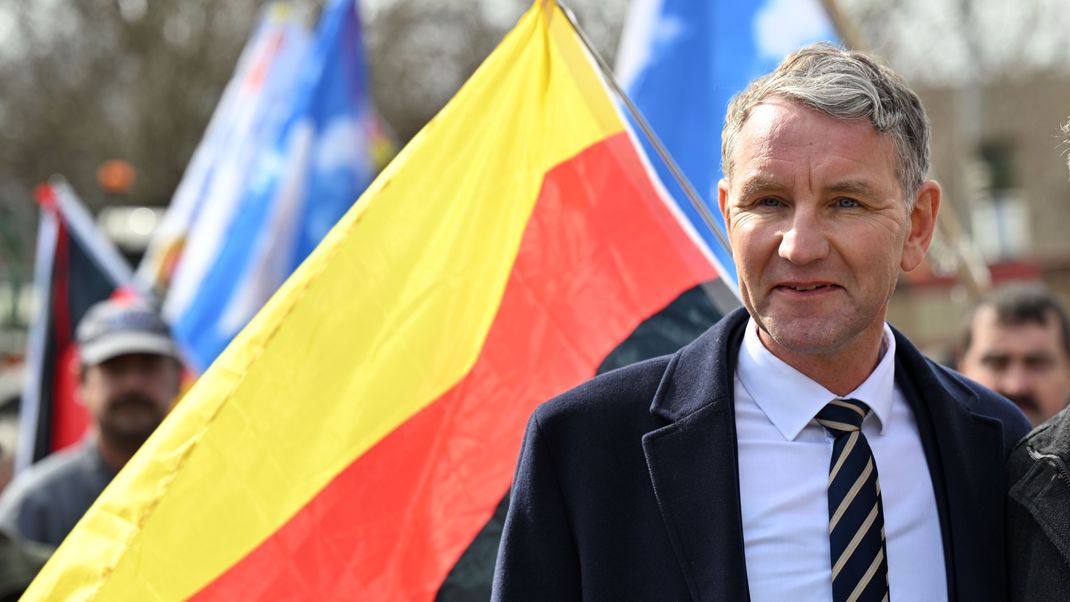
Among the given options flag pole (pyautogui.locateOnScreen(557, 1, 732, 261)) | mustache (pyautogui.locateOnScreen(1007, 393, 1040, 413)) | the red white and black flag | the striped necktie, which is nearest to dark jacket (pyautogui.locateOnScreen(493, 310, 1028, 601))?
the striped necktie

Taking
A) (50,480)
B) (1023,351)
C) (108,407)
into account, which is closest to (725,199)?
(1023,351)

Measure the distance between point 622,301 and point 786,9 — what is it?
1955mm

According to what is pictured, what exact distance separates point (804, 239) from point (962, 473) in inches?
17.9

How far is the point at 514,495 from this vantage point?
2.32m

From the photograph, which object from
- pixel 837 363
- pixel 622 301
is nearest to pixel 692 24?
pixel 622 301

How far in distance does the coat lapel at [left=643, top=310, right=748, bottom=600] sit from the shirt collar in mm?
41

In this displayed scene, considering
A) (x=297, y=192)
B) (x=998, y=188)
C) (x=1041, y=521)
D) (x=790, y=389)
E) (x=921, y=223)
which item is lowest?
(x=998, y=188)

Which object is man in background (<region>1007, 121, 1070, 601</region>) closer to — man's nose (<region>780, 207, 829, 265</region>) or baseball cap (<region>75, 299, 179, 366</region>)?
man's nose (<region>780, 207, 829, 265</region>)

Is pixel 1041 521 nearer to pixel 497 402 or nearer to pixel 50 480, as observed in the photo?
pixel 497 402

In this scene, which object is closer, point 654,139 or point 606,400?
point 606,400

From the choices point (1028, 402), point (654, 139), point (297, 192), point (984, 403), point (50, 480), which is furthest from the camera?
point (297, 192)

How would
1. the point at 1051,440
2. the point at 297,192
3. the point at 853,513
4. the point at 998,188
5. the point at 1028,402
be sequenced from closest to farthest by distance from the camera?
the point at 853,513 → the point at 1051,440 → the point at 1028,402 → the point at 297,192 → the point at 998,188

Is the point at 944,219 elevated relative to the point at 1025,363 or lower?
elevated

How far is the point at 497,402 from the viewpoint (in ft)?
9.63
